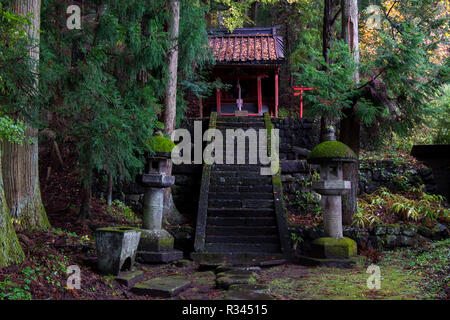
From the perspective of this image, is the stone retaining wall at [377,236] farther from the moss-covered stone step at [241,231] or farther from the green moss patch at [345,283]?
the green moss patch at [345,283]

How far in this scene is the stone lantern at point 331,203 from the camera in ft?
22.3

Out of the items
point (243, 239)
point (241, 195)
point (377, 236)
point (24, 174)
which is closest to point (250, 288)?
point (243, 239)

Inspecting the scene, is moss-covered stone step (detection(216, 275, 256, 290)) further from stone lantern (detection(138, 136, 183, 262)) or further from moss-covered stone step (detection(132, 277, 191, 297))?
stone lantern (detection(138, 136, 183, 262))

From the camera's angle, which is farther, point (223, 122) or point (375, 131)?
point (223, 122)

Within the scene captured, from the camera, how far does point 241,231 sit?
821 centimetres

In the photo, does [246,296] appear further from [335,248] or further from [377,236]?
[377,236]

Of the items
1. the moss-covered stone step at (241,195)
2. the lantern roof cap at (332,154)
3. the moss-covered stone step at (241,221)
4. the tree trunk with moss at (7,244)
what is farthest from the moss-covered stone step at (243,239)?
the tree trunk with moss at (7,244)

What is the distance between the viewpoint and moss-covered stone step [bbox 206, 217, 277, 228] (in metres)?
8.42

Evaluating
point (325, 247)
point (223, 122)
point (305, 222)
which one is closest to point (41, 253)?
point (325, 247)

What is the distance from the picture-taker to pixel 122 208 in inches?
394

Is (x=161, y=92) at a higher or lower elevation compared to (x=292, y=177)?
higher

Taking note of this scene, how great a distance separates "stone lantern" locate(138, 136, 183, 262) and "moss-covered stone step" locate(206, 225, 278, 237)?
3.81ft
